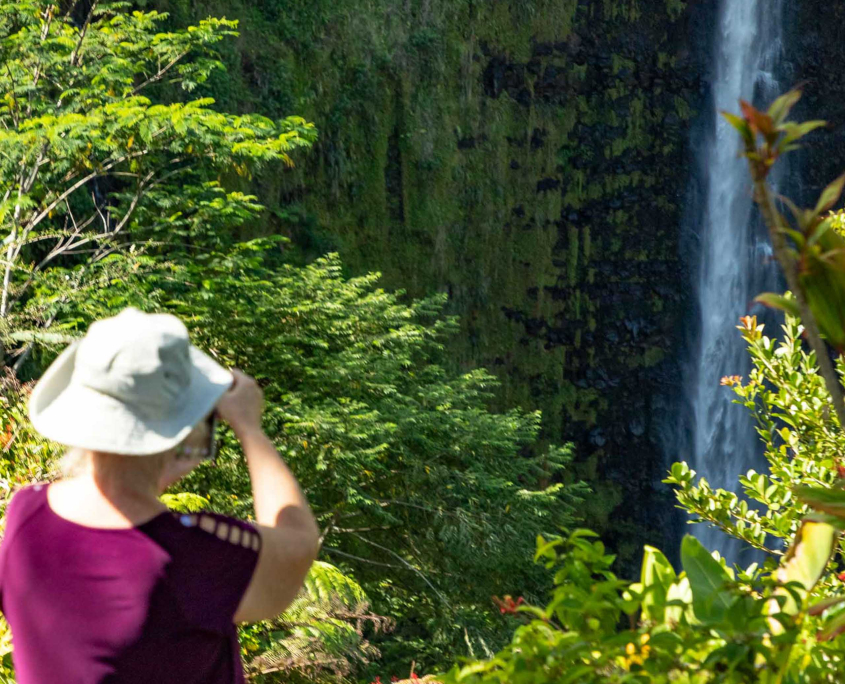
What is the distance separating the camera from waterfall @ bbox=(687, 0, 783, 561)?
1634 centimetres

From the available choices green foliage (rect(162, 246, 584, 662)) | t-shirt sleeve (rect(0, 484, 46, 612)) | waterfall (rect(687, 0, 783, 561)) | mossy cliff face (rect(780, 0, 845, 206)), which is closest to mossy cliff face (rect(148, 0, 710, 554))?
waterfall (rect(687, 0, 783, 561))

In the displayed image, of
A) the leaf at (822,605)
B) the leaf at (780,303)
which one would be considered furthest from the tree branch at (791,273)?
the leaf at (822,605)

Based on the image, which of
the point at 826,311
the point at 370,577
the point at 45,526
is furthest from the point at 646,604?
the point at 370,577

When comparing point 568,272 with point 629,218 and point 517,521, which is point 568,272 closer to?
point 629,218

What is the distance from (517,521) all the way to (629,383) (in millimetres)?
9169

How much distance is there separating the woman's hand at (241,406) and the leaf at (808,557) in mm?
745

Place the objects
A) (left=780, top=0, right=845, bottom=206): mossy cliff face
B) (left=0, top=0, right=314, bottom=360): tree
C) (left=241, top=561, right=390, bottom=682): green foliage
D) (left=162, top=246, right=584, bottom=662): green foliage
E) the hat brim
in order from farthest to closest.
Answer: (left=780, top=0, right=845, bottom=206): mossy cliff face < (left=162, top=246, right=584, bottom=662): green foliage < (left=0, top=0, right=314, bottom=360): tree < (left=241, top=561, right=390, bottom=682): green foliage < the hat brim

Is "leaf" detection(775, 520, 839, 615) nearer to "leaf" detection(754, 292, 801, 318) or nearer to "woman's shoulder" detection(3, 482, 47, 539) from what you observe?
"leaf" detection(754, 292, 801, 318)

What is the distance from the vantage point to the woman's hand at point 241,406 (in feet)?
3.91

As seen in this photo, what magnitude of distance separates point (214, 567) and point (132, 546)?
0.10m

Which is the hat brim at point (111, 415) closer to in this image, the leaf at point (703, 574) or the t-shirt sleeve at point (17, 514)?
the t-shirt sleeve at point (17, 514)

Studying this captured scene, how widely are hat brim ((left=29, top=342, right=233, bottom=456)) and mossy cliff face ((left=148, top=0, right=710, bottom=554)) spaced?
42.0 feet

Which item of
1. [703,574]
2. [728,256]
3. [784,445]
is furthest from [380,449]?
[728,256]

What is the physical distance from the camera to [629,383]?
→ 55.6ft
